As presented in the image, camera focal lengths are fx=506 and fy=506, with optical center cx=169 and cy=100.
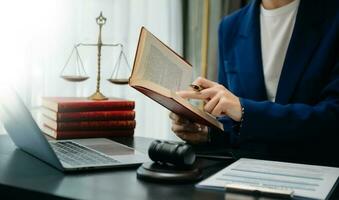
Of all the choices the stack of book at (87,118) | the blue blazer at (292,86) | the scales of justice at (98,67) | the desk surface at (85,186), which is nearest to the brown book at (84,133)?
the stack of book at (87,118)

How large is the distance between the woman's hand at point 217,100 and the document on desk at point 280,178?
0.16m

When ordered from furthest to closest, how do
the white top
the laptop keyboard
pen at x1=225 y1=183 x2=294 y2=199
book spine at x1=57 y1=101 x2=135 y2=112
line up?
the white top
book spine at x1=57 y1=101 x2=135 y2=112
the laptop keyboard
pen at x1=225 y1=183 x2=294 y2=199

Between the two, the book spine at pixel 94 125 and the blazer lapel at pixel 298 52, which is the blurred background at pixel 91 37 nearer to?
the book spine at pixel 94 125

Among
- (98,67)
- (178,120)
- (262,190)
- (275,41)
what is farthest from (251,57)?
(262,190)

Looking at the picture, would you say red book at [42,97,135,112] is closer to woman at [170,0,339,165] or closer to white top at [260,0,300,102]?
woman at [170,0,339,165]

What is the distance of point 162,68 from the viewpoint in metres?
1.07

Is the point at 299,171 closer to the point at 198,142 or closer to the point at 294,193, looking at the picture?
the point at 294,193

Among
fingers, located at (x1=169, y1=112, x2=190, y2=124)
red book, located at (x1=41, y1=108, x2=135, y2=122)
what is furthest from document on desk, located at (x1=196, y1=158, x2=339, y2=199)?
red book, located at (x1=41, y1=108, x2=135, y2=122)

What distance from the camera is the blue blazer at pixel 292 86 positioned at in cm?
116

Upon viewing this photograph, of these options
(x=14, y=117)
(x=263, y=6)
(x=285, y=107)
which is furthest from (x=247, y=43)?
(x=14, y=117)

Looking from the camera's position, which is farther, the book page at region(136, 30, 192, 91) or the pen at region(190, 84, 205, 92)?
the pen at region(190, 84, 205, 92)

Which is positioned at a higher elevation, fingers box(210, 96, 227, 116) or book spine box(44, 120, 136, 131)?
fingers box(210, 96, 227, 116)

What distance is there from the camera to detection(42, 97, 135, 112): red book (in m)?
1.34

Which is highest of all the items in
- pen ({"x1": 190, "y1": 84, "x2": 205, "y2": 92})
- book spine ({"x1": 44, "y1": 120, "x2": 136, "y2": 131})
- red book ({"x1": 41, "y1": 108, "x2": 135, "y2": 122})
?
pen ({"x1": 190, "y1": 84, "x2": 205, "y2": 92})
